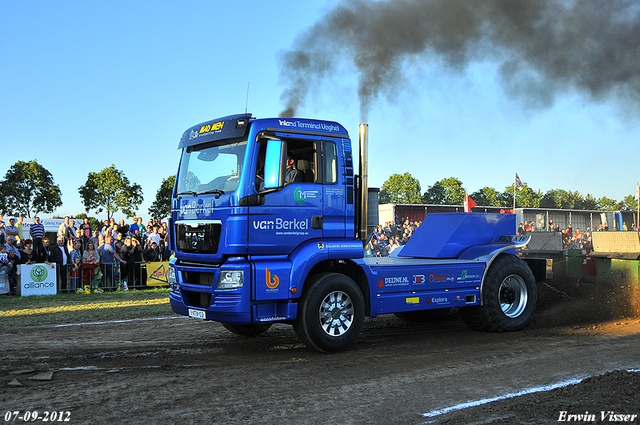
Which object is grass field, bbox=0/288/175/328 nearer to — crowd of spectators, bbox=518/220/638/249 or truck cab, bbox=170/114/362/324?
truck cab, bbox=170/114/362/324

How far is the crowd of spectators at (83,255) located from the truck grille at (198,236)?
7.91 metres

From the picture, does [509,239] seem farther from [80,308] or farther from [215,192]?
[80,308]

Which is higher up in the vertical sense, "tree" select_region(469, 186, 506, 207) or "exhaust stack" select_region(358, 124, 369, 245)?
"tree" select_region(469, 186, 506, 207)

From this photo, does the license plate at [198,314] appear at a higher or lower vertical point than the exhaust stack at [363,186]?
lower

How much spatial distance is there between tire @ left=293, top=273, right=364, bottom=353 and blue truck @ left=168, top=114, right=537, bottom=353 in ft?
0.04

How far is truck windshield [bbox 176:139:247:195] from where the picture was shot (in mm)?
6855

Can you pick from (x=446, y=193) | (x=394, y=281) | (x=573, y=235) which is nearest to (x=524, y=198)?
(x=446, y=193)

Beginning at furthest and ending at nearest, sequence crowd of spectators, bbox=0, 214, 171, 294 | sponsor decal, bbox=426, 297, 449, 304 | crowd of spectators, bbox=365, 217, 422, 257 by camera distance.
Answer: crowd of spectators, bbox=365, 217, 422, 257 → crowd of spectators, bbox=0, 214, 171, 294 → sponsor decal, bbox=426, 297, 449, 304

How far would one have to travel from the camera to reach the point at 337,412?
4.66 m

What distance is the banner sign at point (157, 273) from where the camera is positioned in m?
17.0

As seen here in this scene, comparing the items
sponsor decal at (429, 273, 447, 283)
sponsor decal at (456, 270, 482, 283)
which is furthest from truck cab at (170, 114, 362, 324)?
sponsor decal at (456, 270, 482, 283)

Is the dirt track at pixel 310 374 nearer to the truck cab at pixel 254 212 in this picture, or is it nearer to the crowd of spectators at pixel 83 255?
the truck cab at pixel 254 212

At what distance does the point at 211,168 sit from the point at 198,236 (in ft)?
3.02

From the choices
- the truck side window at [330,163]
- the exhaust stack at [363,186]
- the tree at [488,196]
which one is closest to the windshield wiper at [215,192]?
the truck side window at [330,163]
